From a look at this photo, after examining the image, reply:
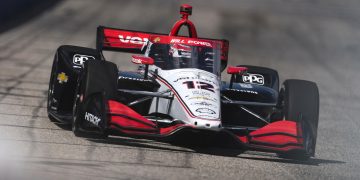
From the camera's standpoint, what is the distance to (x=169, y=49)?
11.7 metres

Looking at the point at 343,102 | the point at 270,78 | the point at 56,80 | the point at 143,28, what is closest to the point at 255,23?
the point at 143,28

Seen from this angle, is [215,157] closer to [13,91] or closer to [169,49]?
[169,49]

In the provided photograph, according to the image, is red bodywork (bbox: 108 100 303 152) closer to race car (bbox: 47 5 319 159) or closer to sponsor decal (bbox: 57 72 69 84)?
race car (bbox: 47 5 319 159)

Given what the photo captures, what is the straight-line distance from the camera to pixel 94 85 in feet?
34.4

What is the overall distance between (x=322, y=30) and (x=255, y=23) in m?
1.92

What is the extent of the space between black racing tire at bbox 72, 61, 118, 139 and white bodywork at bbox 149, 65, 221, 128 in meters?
0.63

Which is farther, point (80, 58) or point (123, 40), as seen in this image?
point (123, 40)

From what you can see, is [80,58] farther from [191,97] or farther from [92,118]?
[191,97]

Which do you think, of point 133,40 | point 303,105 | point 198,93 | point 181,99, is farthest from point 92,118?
point 133,40

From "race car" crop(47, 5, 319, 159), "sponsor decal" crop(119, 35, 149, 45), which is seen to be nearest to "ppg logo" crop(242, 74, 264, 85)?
"race car" crop(47, 5, 319, 159)

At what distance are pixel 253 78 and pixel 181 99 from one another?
115 inches

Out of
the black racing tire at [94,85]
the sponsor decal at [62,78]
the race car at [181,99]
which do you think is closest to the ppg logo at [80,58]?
the race car at [181,99]

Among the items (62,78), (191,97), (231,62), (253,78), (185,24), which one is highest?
(185,24)

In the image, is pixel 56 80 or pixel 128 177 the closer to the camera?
pixel 128 177
